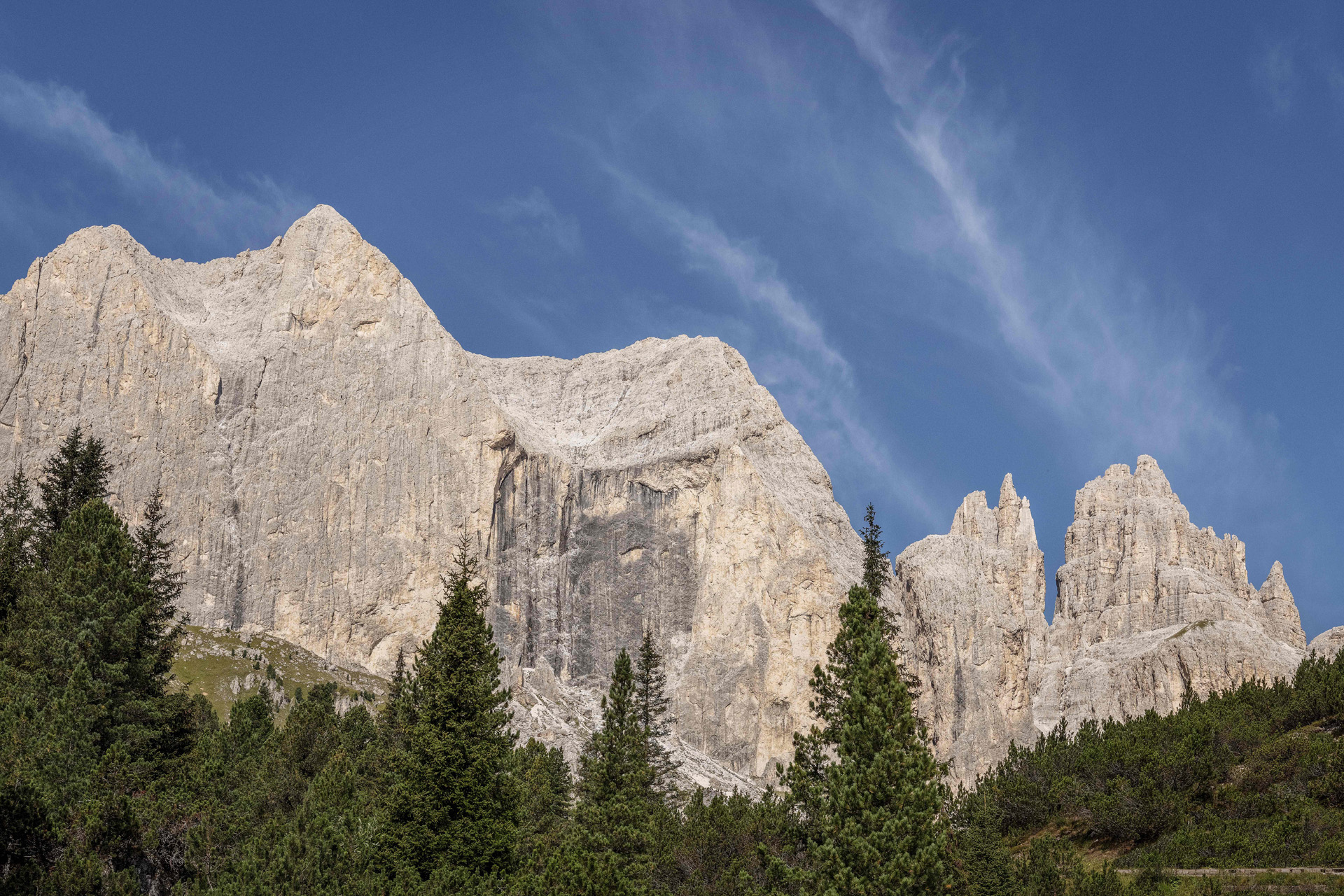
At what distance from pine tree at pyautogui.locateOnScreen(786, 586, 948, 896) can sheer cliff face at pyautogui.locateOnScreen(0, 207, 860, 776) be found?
11915cm

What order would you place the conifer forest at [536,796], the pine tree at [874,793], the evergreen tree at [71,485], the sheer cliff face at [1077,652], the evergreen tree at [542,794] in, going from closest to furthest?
the pine tree at [874,793], the conifer forest at [536,796], the evergreen tree at [542,794], the evergreen tree at [71,485], the sheer cliff face at [1077,652]

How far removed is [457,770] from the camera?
47.3 meters

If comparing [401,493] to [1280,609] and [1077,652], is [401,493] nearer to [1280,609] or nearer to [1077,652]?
[1077,652]

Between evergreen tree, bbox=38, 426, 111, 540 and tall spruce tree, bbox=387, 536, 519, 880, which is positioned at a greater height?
evergreen tree, bbox=38, 426, 111, 540

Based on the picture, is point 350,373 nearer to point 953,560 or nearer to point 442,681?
point 953,560

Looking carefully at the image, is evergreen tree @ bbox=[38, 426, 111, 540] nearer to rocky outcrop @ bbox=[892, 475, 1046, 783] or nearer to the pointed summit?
rocky outcrop @ bbox=[892, 475, 1046, 783]

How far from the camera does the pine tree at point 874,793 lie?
33656mm

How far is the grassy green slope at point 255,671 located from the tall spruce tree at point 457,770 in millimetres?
89264

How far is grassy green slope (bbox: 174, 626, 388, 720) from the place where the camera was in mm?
137000

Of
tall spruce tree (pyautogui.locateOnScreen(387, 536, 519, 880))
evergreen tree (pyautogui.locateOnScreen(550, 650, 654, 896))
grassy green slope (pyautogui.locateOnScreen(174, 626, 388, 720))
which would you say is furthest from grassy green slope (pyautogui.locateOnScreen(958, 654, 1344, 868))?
grassy green slope (pyautogui.locateOnScreen(174, 626, 388, 720))

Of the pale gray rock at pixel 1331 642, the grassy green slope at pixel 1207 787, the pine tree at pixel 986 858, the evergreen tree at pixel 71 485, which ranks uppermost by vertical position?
the pale gray rock at pixel 1331 642

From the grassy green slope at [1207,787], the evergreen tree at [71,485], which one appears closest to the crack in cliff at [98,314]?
the evergreen tree at [71,485]

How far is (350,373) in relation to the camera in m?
179

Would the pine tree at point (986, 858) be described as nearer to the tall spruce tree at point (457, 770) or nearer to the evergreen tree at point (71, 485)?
Result: the tall spruce tree at point (457, 770)
